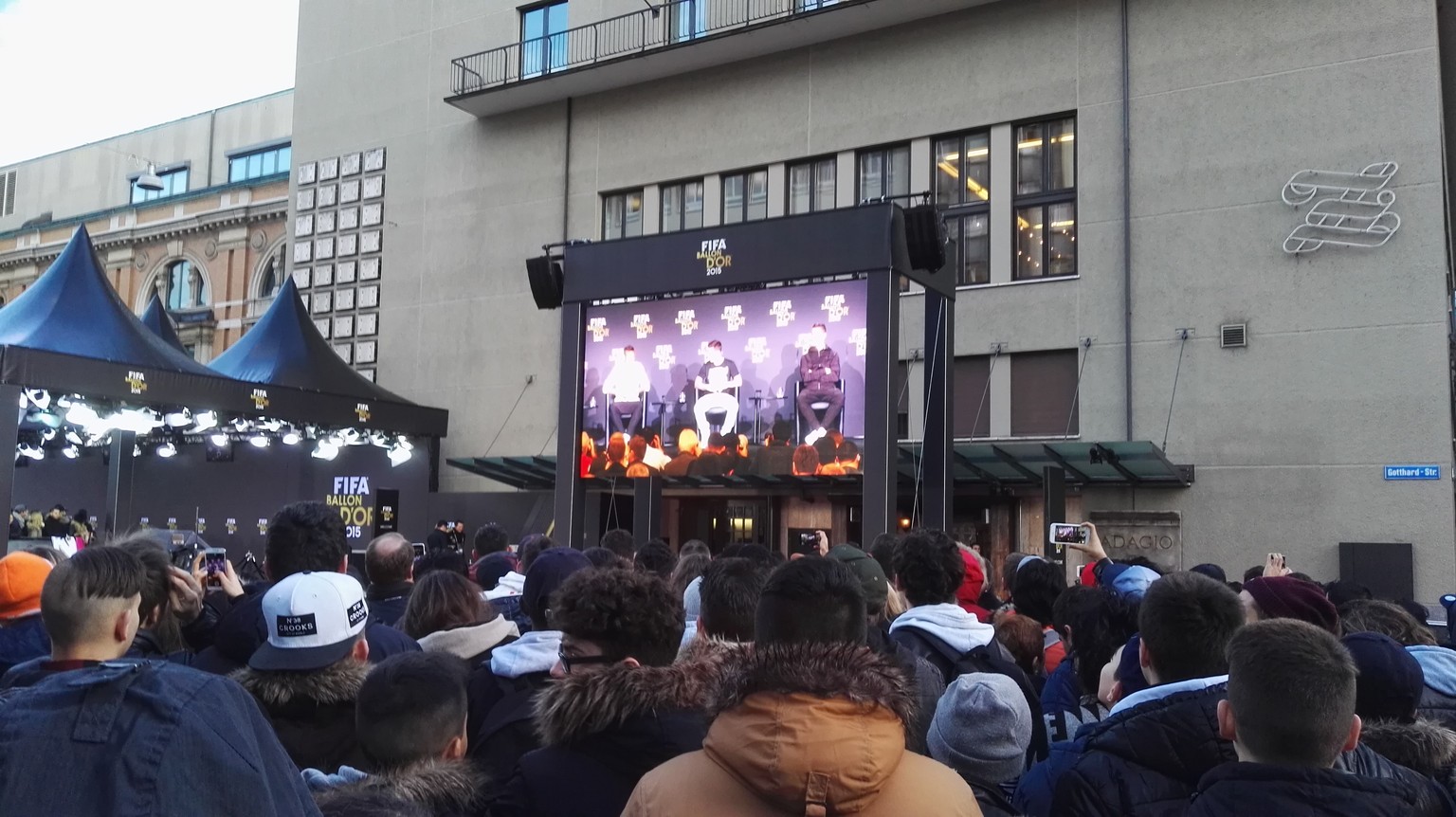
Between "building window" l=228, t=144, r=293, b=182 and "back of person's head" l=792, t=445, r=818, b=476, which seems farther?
"building window" l=228, t=144, r=293, b=182

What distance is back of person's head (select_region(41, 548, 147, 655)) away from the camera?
8.38ft

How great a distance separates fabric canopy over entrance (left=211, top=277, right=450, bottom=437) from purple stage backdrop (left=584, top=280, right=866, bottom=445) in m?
6.83

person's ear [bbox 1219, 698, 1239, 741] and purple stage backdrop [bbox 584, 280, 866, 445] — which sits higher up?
purple stage backdrop [bbox 584, 280, 866, 445]

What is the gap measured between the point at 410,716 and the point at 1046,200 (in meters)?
17.8

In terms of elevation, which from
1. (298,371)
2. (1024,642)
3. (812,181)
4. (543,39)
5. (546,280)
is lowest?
(1024,642)

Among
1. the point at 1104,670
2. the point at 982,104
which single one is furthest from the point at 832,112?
the point at 1104,670

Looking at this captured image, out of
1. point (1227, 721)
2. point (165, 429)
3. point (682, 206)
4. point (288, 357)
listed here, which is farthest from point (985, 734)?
point (165, 429)

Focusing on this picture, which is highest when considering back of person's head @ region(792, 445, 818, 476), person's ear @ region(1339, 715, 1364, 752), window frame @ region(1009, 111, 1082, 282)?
window frame @ region(1009, 111, 1082, 282)

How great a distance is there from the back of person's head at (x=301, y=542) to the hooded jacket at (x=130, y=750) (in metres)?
2.68

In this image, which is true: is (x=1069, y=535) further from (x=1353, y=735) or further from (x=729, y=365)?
(x=729, y=365)

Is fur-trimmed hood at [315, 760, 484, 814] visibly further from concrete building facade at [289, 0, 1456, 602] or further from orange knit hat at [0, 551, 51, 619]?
concrete building facade at [289, 0, 1456, 602]

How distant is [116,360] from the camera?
1727 centimetres

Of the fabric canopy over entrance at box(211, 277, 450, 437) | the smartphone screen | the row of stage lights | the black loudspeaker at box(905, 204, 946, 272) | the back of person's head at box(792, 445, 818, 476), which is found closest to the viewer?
the smartphone screen

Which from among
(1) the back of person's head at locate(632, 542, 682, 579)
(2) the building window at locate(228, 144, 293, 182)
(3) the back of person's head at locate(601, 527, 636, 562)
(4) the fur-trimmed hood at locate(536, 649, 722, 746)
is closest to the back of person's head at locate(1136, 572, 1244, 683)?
(4) the fur-trimmed hood at locate(536, 649, 722, 746)
